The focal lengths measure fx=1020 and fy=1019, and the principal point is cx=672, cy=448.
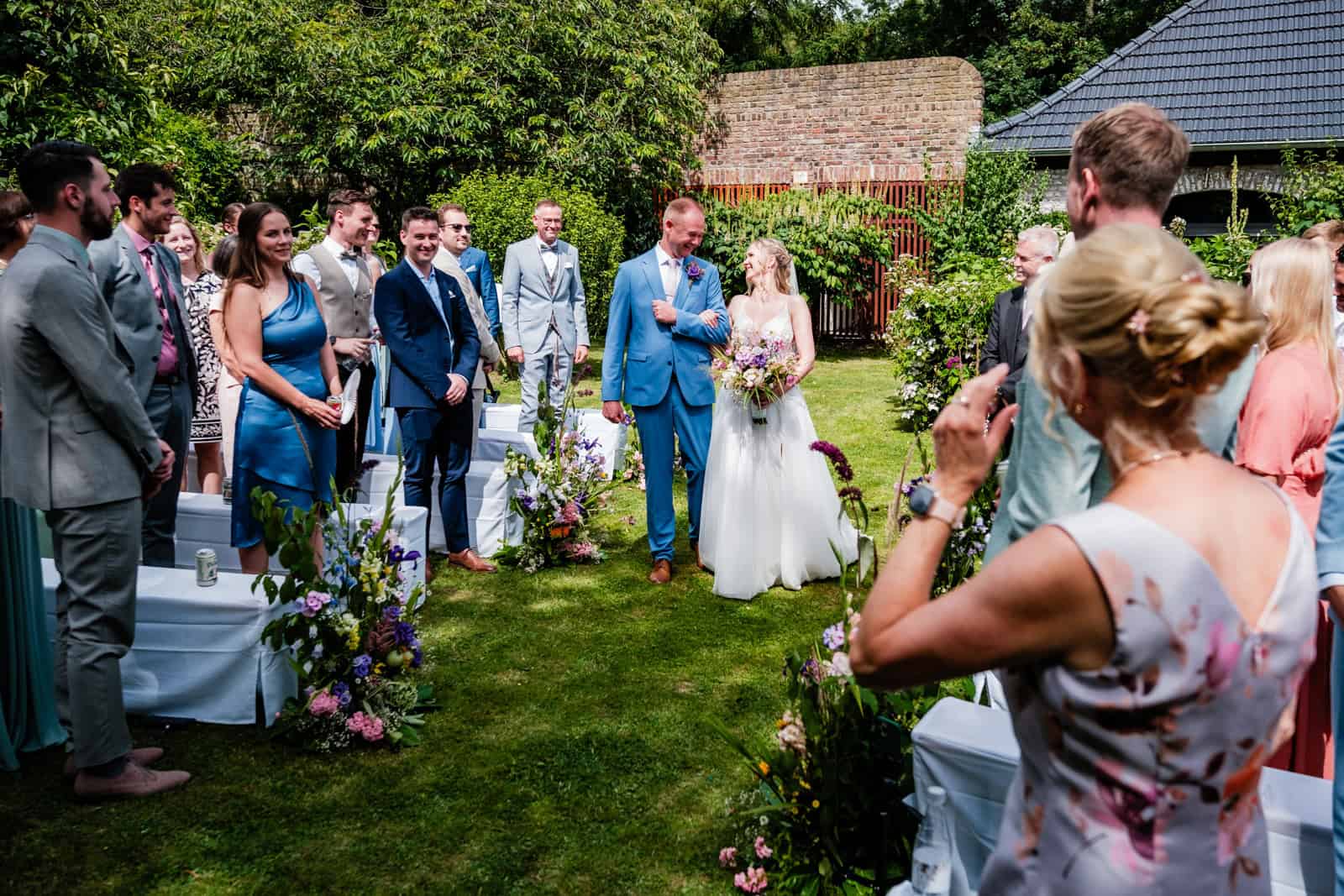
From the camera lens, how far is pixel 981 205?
1630 cm

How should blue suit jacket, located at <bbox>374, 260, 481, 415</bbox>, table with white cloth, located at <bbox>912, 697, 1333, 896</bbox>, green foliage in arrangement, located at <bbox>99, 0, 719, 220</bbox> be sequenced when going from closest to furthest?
table with white cloth, located at <bbox>912, 697, 1333, 896</bbox>, blue suit jacket, located at <bbox>374, 260, 481, 415</bbox>, green foliage in arrangement, located at <bbox>99, 0, 719, 220</bbox>

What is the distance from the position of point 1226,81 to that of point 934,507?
60.2 feet

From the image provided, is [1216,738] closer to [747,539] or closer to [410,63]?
[747,539]

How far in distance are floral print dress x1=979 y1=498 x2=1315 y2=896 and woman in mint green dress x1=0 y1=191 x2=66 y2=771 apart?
383 cm

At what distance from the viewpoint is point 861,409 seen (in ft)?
37.6

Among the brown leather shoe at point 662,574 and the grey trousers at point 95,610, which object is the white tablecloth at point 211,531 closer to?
the brown leather shoe at point 662,574

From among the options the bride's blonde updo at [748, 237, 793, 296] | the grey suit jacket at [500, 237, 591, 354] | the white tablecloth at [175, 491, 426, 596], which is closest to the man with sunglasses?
the grey suit jacket at [500, 237, 591, 354]

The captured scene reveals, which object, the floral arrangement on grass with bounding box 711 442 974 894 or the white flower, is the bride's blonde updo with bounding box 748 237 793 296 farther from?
the white flower

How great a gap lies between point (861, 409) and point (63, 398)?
29.5 feet

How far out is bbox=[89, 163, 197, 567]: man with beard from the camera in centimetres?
455

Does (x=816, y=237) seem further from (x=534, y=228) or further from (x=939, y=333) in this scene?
(x=939, y=333)

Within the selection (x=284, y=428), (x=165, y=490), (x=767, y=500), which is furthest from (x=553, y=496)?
(x=165, y=490)

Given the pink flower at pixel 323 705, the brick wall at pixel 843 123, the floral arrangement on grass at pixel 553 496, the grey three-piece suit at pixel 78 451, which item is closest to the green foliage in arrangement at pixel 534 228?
the brick wall at pixel 843 123

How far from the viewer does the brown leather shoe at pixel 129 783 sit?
3670mm
